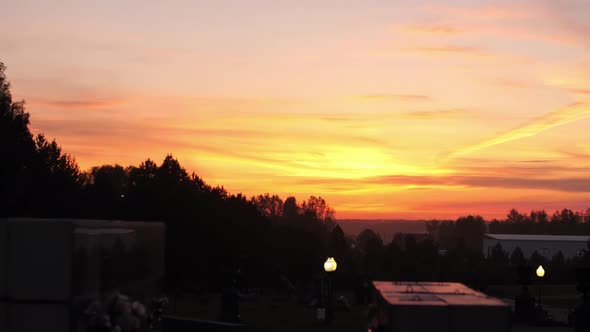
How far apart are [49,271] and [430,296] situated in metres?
6.85

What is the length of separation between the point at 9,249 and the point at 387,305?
7058mm

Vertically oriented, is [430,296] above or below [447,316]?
above

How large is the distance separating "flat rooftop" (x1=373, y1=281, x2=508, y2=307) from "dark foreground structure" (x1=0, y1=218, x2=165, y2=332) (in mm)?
5430

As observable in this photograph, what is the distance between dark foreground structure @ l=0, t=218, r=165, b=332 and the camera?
647 inches

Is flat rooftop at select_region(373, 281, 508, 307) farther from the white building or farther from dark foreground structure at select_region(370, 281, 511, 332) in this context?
the white building

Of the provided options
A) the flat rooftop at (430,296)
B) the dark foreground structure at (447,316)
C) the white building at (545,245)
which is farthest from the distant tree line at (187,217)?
the white building at (545,245)

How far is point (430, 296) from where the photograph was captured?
54.6 feet

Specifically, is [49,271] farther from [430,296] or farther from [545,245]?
[545,245]

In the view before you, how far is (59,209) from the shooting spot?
48562 mm

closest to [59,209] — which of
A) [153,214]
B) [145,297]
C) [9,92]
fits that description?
[153,214]

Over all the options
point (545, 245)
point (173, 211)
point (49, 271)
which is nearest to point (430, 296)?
point (49, 271)

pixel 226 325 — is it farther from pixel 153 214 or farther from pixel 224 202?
pixel 224 202

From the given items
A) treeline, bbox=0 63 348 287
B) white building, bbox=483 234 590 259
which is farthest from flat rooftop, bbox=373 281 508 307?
white building, bbox=483 234 590 259

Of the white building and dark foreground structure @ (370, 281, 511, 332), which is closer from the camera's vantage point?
dark foreground structure @ (370, 281, 511, 332)
